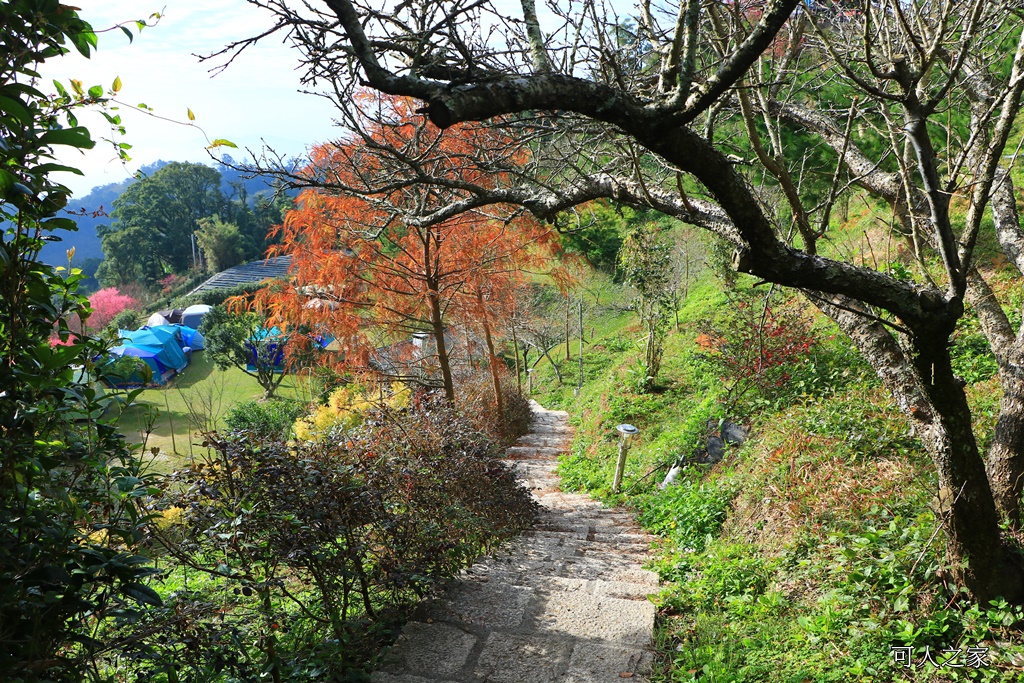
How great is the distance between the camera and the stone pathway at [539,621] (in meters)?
3.27

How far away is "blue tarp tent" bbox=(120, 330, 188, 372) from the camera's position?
24.3 m

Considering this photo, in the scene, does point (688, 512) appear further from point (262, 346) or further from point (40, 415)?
point (262, 346)

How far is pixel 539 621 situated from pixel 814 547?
6.00 ft

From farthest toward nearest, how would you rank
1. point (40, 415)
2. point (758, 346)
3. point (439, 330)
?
point (439, 330)
point (758, 346)
point (40, 415)

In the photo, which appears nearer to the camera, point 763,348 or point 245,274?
point 763,348

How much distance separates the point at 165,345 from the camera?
24.9 metres

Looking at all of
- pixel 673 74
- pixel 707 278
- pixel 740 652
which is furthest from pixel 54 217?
pixel 707 278

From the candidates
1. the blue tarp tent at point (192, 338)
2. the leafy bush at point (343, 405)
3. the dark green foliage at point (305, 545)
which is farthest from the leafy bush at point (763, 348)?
the blue tarp tent at point (192, 338)

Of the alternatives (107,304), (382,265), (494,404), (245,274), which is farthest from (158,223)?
(382,265)

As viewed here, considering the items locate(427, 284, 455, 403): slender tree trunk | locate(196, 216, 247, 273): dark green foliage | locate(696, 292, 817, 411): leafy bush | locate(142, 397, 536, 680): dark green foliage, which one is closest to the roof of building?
locate(196, 216, 247, 273): dark green foliage

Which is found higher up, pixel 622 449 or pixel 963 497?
pixel 963 497

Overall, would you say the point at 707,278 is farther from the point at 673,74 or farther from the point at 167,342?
the point at 167,342

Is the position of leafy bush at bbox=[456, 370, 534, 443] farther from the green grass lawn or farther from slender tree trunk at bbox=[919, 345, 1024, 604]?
slender tree trunk at bbox=[919, 345, 1024, 604]

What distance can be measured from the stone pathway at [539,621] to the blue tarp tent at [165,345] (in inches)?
917
